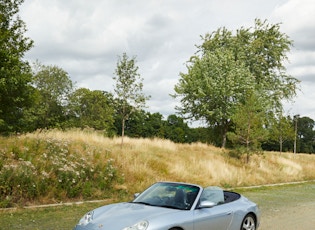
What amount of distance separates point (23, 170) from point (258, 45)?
31.5 meters

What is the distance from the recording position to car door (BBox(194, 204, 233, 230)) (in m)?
6.52

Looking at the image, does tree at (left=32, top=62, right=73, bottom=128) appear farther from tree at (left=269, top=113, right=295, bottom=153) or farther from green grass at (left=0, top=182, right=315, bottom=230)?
green grass at (left=0, top=182, right=315, bottom=230)

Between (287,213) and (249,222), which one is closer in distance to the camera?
(249,222)

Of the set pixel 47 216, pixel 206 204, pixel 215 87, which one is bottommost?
pixel 47 216

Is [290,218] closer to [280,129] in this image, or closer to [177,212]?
[177,212]

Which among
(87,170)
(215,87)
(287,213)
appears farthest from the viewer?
(215,87)

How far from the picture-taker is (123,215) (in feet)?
20.2

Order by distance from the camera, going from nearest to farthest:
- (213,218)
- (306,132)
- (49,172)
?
(213,218)
(49,172)
(306,132)

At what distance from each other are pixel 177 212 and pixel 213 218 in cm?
83

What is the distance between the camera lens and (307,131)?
10912cm

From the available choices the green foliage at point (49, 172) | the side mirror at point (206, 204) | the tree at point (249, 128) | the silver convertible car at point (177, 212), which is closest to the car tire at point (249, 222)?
the silver convertible car at point (177, 212)

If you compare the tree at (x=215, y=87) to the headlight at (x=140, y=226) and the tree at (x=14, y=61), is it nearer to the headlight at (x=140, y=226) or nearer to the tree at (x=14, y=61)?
the tree at (x=14, y=61)

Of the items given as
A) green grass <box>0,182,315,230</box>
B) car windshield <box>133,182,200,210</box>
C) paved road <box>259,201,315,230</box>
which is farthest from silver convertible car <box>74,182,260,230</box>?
green grass <box>0,182,315,230</box>

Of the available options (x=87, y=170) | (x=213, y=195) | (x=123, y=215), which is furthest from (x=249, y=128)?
(x=123, y=215)
